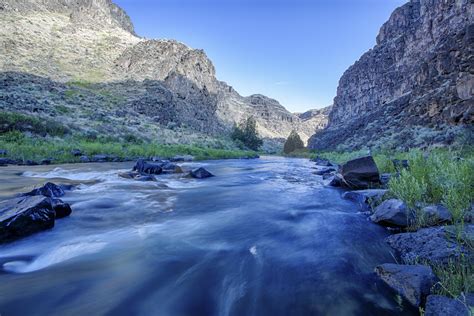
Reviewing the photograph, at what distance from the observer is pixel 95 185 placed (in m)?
12.2

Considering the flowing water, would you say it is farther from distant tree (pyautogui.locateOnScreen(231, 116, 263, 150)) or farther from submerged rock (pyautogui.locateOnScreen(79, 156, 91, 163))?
distant tree (pyautogui.locateOnScreen(231, 116, 263, 150))

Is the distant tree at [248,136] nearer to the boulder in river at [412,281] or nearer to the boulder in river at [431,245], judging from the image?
the boulder in river at [431,245]

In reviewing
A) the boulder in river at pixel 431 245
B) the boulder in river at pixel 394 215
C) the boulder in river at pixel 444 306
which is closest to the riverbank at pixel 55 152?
the boulder in river at pixel 394 215

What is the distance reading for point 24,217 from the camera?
228 inches

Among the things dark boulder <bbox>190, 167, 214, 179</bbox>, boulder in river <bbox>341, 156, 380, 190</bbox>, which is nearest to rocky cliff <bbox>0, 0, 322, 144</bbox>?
dark boulder <bbox>190, 167, 214, 179</bbox>

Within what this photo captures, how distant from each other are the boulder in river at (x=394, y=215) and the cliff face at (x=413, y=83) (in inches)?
617

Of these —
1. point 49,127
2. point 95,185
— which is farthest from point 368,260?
point 49,127

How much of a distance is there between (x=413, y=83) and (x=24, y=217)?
88826mm

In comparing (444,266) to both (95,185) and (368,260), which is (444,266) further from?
(95,185)

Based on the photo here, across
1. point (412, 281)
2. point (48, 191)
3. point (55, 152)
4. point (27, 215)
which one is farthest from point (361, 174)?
point (55, 152)

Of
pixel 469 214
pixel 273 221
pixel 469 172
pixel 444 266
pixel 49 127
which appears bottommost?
pixel 273 221

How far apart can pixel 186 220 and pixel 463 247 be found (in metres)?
6.25

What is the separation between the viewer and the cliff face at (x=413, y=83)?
2330cm

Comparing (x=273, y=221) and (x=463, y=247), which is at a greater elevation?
(x=463, y=247)
